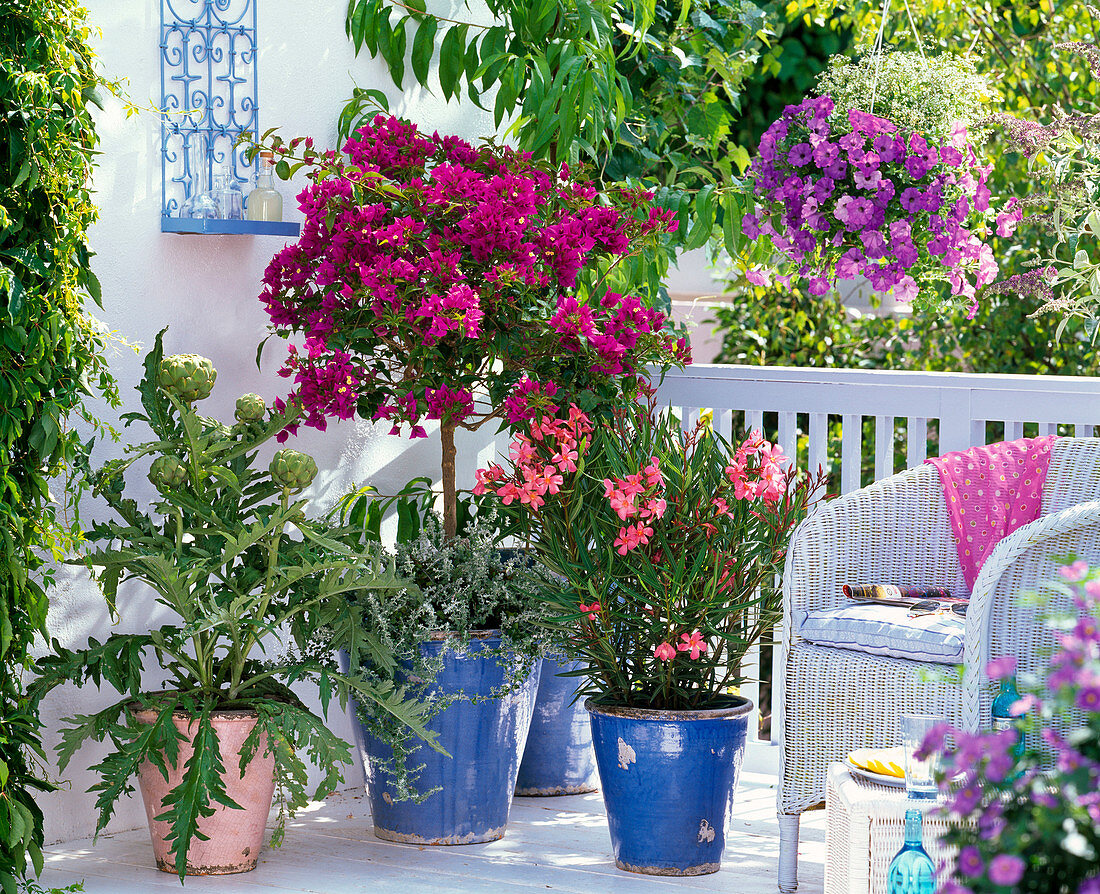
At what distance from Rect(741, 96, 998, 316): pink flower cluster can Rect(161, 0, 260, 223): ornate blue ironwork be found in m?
1.22

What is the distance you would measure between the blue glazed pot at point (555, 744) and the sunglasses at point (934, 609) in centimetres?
98

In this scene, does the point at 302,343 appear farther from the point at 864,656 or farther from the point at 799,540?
the point at 864,656

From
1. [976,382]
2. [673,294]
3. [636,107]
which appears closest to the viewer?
[976,382]

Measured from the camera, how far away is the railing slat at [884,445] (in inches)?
134

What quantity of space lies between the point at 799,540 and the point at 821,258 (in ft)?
3.12

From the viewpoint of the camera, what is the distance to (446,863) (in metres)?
3.01

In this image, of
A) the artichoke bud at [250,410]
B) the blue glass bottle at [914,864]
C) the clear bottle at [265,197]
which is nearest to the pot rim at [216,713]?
the artichoke bud at [250,410]

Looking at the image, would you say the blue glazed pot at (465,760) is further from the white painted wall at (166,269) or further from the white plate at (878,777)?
the white plate at (878,777)

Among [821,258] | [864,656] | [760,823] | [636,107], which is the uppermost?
[636,107]

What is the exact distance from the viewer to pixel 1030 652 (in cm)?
250

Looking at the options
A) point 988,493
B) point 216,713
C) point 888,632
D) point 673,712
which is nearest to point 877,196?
point 988,493

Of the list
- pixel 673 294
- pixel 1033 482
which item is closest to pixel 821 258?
pixel 1033 482

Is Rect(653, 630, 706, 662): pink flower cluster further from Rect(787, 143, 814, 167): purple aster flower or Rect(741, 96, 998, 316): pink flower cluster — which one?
Rect(787, 143, 814, 167): purple aster flower

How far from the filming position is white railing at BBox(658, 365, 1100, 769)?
10.5 ft
